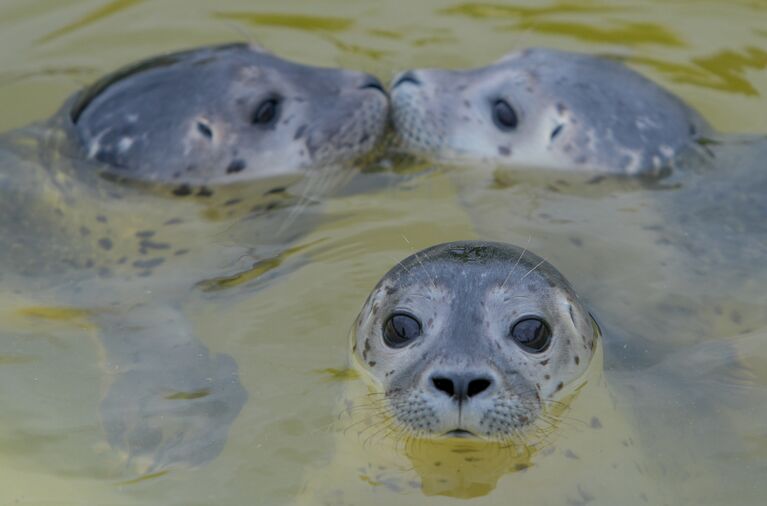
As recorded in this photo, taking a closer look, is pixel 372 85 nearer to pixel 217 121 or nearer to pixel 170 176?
pixel 217 121

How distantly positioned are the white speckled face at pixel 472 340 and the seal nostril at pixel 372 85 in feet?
5.49

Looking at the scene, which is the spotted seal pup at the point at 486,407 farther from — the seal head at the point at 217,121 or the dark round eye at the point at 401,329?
the seal head at the point at 217,121

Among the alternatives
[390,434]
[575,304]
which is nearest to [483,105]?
[575,304]

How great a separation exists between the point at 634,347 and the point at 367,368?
1.01 metres

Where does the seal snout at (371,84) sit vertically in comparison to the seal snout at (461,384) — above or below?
above

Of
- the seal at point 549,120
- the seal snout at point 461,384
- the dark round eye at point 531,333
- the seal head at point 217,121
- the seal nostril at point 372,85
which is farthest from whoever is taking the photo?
the seal nostril at point 372,85

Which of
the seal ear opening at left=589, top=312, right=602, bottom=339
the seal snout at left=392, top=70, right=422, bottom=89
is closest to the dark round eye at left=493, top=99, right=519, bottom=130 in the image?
the seal snout at left=392, top=70, right=422, bottom=89

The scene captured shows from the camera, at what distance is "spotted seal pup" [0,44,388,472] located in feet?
16.3

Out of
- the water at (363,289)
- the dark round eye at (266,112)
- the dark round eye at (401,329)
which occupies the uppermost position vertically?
the dark round eye at (266,112)

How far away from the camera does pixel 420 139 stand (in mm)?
5594

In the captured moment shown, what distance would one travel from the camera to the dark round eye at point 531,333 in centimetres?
383

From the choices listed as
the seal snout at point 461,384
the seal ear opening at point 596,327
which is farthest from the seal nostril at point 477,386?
the seal ear opening at point 596,327

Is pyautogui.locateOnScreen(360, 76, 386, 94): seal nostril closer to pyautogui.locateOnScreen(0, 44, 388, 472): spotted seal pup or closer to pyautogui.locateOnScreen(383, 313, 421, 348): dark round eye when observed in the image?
pyautogui.locateOnScreen(0, 44, 388, 472): spotted seal pup

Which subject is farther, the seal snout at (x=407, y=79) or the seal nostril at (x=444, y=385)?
the seal snout at (x=407, y=79)
